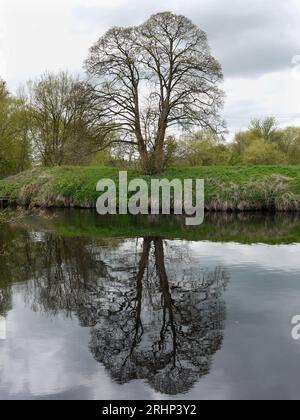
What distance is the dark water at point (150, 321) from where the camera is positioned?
649cm

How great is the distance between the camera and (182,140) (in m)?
45.7

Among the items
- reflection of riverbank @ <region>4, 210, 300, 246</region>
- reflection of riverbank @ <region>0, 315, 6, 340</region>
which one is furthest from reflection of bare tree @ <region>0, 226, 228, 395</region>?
reflection of riverbank @ <region>4, 210, 300, 246</region>

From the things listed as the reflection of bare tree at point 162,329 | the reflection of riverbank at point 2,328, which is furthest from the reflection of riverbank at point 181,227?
the reflection of riverbank at point 2,328

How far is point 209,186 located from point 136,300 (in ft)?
65.7

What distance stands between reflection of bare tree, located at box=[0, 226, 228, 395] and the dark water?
27mm

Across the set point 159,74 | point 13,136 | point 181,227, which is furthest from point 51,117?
point 181,227

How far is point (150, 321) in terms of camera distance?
8875 mm

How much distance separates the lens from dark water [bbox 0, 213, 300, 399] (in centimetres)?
649

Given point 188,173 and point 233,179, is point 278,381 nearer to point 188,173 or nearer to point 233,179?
point 233,179

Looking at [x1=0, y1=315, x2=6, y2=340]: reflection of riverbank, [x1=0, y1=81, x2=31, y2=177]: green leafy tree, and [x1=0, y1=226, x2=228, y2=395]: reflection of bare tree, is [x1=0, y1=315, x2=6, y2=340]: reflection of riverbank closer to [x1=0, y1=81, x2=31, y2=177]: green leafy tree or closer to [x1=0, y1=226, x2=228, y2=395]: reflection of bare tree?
[x1=0, y1=226, x2=228, y2=395]: reflection of bare tree

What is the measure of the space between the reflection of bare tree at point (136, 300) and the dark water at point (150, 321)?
0.03 metres
